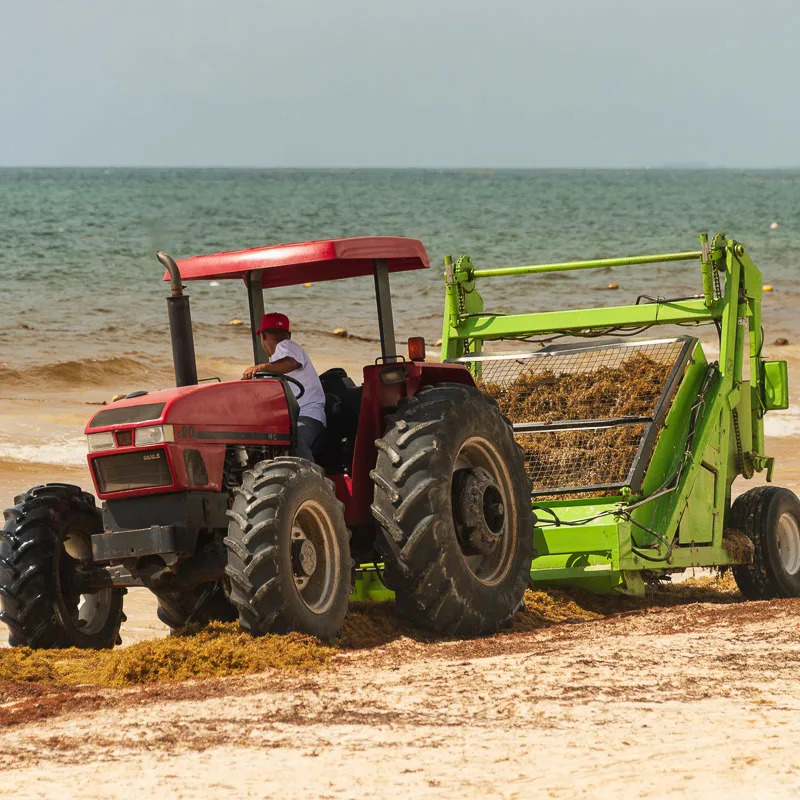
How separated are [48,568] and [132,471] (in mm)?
871

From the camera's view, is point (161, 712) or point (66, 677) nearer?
point (161, 712)

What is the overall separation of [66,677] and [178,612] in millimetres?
1387

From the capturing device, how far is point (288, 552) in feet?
20.9

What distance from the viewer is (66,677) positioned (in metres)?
6.22

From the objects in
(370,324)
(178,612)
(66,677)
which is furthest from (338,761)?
(370,324)

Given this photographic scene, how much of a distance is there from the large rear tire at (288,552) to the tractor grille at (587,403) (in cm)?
253

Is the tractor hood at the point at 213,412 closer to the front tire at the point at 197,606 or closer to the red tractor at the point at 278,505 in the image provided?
the red tractor at the point at 278,505

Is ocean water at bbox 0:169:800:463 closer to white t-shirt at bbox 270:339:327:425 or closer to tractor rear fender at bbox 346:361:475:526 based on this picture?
white t-shirt at bbox 270:339:327:425

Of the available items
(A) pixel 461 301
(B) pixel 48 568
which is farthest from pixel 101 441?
(A) pixel 461 301

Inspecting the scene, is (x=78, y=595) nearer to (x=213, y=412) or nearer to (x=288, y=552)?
(x=213, y=412)

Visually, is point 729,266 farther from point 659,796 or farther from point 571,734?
point 659,796

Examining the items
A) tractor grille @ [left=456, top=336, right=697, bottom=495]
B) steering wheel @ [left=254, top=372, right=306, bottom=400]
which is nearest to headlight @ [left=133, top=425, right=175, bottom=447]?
steering wheel @ [left=254, top=372, right=306, bottom=400]

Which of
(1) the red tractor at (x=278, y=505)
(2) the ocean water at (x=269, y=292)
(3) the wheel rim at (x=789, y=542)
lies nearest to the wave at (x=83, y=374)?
(2) the ocean water at (x=269, y=292)

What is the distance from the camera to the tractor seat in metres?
7.62
